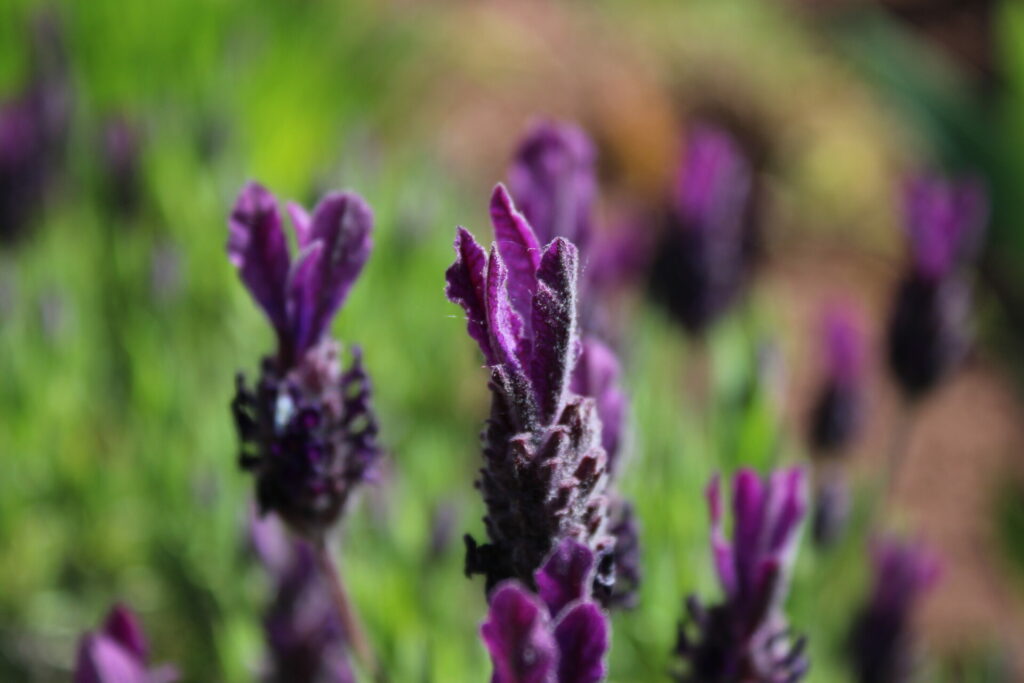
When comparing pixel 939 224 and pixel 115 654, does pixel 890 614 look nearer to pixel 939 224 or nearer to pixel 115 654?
pixel 939 224

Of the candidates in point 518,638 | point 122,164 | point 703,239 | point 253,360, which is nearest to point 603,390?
point 518,638

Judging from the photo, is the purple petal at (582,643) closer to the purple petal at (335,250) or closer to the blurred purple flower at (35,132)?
the purple petal at (335,250)

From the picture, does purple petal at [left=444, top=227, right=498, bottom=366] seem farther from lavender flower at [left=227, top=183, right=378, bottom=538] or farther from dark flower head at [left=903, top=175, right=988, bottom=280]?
dark flower head at [left=903, top=175, right=988, bottom=280]

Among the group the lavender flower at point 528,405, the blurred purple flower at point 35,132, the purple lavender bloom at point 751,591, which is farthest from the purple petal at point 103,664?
the blurred purple flower at point 35,132

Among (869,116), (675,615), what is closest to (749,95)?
(869,116)

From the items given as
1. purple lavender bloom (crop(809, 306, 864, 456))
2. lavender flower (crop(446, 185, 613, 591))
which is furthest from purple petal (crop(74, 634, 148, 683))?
purple lavender bloom (crop(809, 306, 864, 456))
